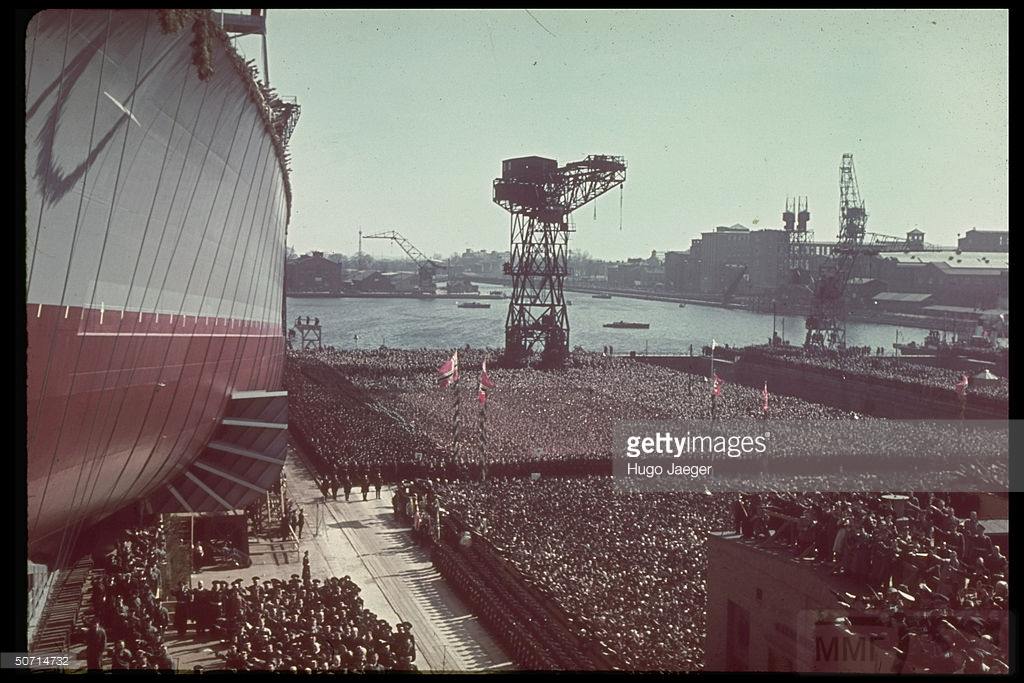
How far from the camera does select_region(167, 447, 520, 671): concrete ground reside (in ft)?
44.1

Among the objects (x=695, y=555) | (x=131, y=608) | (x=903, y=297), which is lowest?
(x=695, y=555)

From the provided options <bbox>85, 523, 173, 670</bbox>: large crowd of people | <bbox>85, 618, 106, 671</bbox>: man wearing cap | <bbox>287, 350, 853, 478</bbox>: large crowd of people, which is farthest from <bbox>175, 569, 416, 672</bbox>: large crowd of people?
<bbox>287, 350, 853, 478</bbox>: large crowd of people

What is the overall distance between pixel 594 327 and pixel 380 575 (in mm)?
87222

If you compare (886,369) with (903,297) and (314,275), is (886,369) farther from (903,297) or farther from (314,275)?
(314,275)

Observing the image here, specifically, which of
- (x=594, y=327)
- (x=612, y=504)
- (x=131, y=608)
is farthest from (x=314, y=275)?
(x=131, y=608)

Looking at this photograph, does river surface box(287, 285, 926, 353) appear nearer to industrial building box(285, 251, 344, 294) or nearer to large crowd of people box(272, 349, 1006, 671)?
industrial building box(285, 251, 344, 294)

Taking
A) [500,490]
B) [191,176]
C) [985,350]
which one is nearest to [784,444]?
[500,490]

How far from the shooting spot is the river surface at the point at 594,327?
277ft

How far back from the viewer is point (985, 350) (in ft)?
179

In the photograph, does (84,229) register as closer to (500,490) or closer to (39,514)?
(39,514)

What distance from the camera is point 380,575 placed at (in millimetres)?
17734

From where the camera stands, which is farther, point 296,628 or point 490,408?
point 490,408

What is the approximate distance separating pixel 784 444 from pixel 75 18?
981 inches

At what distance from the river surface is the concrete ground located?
50.7m
